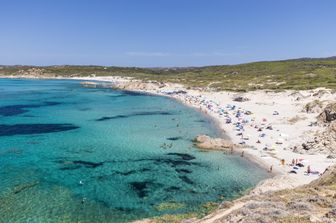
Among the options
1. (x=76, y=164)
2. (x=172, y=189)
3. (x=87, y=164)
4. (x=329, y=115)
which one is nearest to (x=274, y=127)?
Answer: (x=329, y=115)

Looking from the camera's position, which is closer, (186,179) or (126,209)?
(126,209)

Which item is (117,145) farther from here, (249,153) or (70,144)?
(249,153)

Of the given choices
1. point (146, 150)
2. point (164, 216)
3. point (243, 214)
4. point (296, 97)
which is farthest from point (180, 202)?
point (296, 97)

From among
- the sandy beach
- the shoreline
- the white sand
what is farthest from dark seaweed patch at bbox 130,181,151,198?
the white sand

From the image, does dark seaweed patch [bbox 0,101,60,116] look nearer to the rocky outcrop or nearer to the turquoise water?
the turquoise water

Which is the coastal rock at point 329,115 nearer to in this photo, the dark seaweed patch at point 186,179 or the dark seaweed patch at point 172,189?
the dark seaweed patch at point 186,179

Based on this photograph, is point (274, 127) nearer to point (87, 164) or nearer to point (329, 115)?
point (329, 115)

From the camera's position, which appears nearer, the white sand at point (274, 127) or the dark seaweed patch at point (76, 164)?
the dark seaweed patch at point (76, 164)

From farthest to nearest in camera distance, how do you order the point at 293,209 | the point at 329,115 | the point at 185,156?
the point at 329,115, the point at 185,156, the point at 293,209

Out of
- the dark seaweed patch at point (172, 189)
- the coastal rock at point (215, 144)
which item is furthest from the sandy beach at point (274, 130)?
the dark seaweed patch at point (172, 189)
